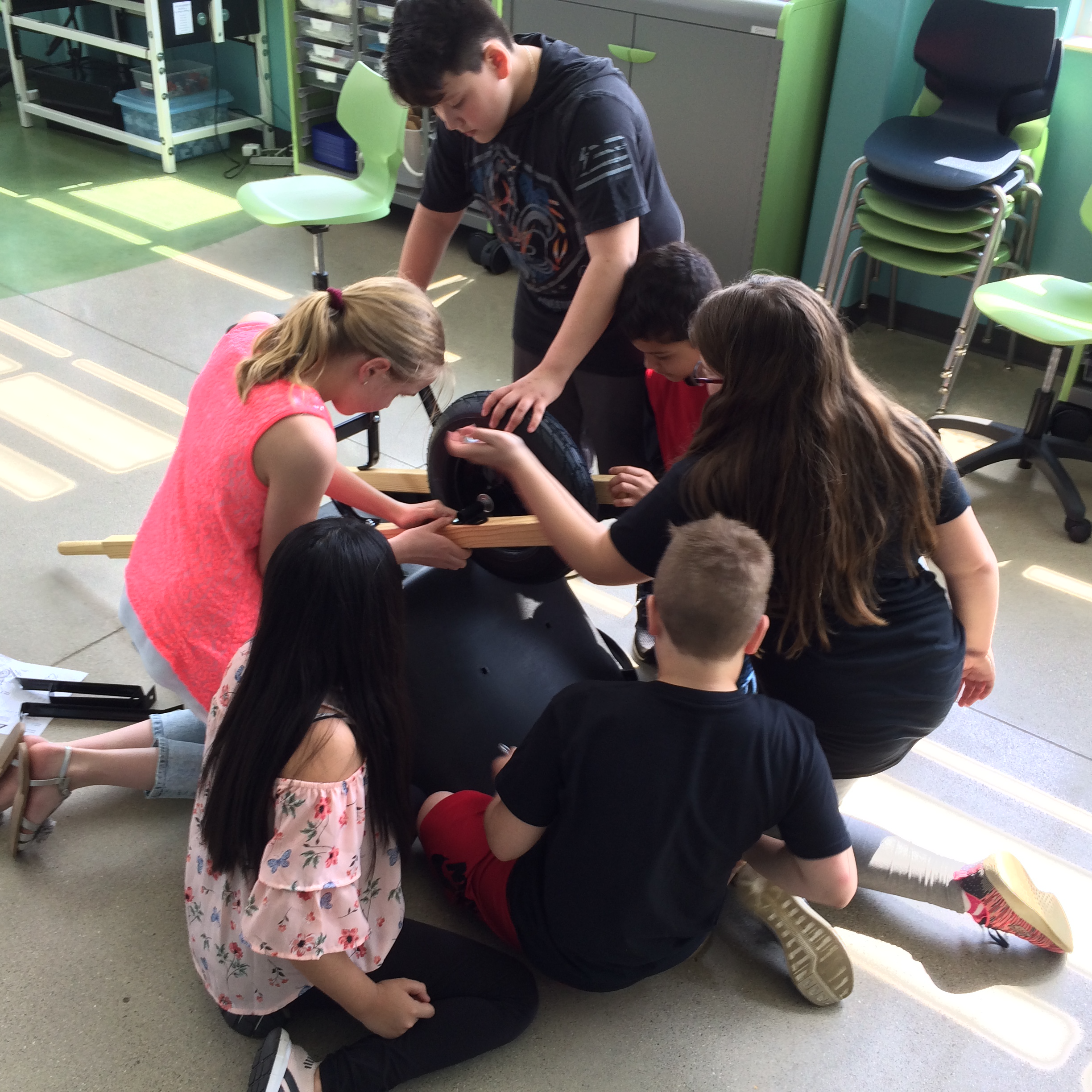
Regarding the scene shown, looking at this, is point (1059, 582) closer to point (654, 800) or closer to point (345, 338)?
point (654, 800)

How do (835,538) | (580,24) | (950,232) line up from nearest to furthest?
(835,538), (950,232), (580,24)

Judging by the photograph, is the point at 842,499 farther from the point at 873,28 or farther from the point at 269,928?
the point at 873,28

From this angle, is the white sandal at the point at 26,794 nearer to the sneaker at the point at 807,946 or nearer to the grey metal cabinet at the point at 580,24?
the sneaker at the point at 807,946

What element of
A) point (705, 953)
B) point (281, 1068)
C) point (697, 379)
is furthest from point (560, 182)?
point (281, 1068)

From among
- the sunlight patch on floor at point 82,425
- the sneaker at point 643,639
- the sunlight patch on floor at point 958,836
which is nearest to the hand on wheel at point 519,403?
the sneaker at point 643,639

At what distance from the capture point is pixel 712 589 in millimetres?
1304

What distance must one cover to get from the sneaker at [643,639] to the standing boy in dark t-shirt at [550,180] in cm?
33

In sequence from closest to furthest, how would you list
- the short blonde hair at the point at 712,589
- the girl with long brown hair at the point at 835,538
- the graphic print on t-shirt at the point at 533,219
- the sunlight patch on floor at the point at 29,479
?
the short blonde hair at the point at 712,589
the girl with long brown hair at the point at 835,538
the graphic print on t-shirt at the point at 533,219
the sunlight patch on floor at the point at 29,479

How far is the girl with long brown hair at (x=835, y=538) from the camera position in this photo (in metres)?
1.42

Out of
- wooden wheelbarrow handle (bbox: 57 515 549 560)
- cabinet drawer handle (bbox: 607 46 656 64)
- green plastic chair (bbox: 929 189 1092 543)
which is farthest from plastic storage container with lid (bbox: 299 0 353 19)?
wooden wheelbarrow handle (bbox: 57 515 549 560)

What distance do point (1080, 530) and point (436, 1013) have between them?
2241mm

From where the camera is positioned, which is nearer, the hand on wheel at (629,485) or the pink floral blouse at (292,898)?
the pink floral blouse at (292,898)

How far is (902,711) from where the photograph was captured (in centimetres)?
167

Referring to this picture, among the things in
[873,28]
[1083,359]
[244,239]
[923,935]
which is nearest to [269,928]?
[923,935]
